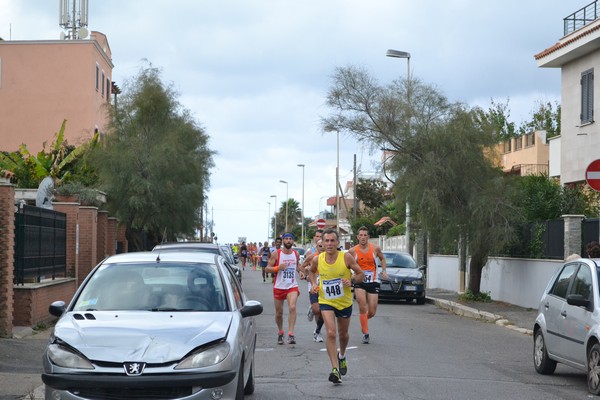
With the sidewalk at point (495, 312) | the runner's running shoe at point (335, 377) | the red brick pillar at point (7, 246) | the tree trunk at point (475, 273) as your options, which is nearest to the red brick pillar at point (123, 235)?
the sidewalk at point (495, 312)

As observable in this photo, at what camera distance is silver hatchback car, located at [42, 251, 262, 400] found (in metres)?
7.19

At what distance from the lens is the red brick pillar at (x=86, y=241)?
76.3 feet

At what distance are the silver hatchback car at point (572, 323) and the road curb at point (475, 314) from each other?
6.37 metres

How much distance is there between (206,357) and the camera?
7.43 m

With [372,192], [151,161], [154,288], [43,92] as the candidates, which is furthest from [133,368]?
[372,192]

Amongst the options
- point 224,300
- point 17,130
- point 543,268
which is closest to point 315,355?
point 224,300

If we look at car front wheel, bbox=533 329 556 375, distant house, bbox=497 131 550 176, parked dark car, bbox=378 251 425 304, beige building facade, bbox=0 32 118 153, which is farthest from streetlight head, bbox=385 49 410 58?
car front wheel, bbox=533 329 556 375

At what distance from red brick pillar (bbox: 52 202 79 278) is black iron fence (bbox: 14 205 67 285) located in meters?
0.51

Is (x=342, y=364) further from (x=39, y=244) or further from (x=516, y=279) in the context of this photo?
(x=516, y=279)

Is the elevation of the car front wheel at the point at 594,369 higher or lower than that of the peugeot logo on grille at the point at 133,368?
lower

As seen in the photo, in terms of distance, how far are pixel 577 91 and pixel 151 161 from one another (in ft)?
52.3

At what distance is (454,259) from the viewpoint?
3328 centimetres

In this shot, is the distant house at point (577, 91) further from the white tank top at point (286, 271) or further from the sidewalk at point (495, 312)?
the white tank top at point (286, 271)

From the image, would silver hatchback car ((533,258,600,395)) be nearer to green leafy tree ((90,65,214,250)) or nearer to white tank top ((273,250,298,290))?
white tank top ((273,250,298,290))
